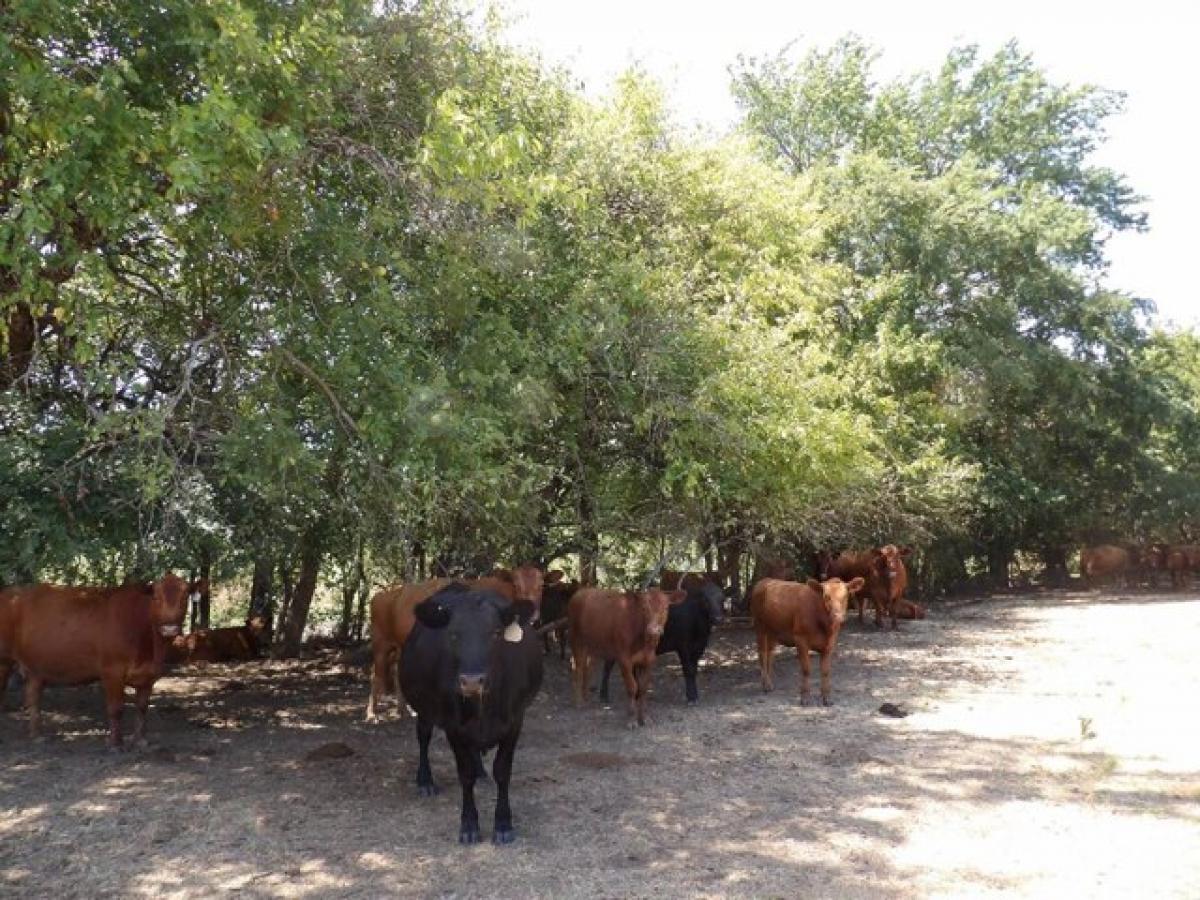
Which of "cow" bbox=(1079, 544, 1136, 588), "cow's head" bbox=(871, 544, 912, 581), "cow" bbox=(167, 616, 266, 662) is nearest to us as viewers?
"cow" bbox=(167, 616, 266, 662)

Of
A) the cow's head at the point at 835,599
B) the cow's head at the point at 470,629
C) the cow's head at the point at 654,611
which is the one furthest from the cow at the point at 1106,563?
the cow's head at the point at 470,629

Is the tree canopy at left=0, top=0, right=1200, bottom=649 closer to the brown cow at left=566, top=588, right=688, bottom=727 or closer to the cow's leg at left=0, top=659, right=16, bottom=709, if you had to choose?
the cow's leg at left=0, top=659, right=16, bottom=709

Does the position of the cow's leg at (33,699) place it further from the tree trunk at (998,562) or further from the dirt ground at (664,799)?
the tree trunk at (998,562)

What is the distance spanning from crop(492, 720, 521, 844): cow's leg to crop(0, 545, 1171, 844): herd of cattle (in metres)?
0.01

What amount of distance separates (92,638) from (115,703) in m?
0.71

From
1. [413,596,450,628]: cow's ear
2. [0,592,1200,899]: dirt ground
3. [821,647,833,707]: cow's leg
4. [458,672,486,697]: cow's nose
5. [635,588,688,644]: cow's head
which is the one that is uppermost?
[413,596,450,628]: cow's ear

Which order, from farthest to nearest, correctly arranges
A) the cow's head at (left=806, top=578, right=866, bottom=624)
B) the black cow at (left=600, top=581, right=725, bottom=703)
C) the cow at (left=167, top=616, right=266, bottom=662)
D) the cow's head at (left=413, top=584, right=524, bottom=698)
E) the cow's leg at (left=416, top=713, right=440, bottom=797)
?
1. the cow at (left=167, top=616, right=266, bottom=662)
2. the black cow at (left=600, top=581, right=725, bottom=703)
3. the cow's head at (left=806, top=578, right=866, bottom=624)
4. the cow's leg at (left=416, top=713, right=440, bottom=797)
5. the cow's head at (left=413, top=584, right=524, bottom=698)

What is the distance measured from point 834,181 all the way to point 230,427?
21.3m

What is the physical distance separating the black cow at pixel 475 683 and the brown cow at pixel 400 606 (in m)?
2.83

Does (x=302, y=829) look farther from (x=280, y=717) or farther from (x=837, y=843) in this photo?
(x=280, y=717)

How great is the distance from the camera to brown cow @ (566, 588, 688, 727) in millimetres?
11016

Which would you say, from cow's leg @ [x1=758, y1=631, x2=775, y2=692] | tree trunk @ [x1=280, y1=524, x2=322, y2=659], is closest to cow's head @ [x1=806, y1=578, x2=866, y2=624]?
cow's leg @ [x1=758, y1=631, x2=775, y2=692]

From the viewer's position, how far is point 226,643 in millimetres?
17516

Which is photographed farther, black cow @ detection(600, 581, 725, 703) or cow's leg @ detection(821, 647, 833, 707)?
black cow @ detection(600, 581, 725, 703)
